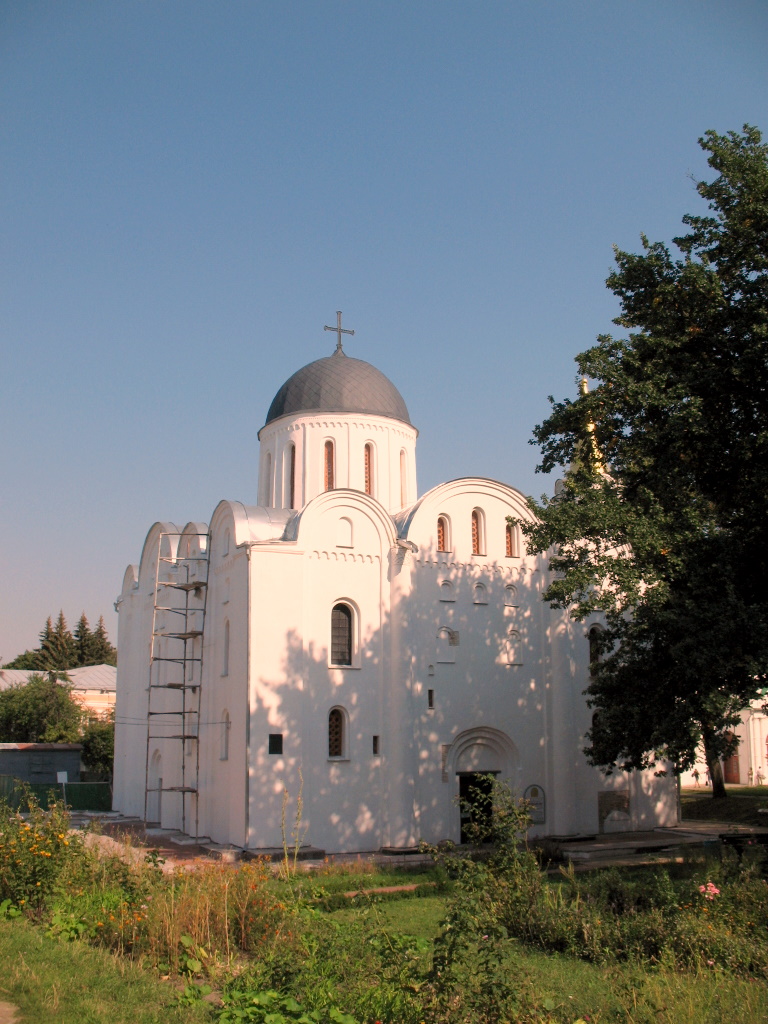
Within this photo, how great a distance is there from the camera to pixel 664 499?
1457 cm

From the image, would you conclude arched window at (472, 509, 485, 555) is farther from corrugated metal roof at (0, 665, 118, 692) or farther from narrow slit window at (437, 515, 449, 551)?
corrugated metal roof at (0, 665, 118, 692)

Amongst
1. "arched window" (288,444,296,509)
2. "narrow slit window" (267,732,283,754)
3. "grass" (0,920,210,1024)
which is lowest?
"grass" (0,920,210,1024)

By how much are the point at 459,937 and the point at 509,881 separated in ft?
14.9

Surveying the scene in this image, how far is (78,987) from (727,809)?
24.6 metres

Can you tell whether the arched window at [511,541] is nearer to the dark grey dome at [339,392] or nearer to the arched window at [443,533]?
the arched window at [443,533]

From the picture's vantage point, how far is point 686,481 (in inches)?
578

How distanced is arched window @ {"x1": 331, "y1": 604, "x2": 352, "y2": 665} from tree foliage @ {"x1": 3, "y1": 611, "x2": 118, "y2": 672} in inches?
2059

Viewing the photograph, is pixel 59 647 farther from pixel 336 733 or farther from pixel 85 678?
pixel 336 733

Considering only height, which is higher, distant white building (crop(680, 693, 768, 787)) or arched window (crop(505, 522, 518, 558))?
arched window (crop(505, 522, 518, 558))

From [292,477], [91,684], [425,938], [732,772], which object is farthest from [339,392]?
[91,684]

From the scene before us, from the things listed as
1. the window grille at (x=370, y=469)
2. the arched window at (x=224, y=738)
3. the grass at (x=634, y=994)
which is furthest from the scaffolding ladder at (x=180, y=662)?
the grass at (x=634, y=994)

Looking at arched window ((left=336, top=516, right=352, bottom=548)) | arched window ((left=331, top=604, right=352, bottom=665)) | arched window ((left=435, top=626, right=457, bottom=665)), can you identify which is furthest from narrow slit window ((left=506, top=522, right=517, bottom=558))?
arched window ((left=331, top=604, right=352, bottom=665))

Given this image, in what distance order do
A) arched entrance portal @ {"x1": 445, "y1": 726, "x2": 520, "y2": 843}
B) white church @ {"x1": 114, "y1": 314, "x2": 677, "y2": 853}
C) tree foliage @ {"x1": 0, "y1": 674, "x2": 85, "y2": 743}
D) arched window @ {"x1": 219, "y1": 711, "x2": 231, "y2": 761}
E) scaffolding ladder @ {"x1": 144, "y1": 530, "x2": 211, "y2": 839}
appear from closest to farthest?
1. white church @ {"x1": 114, "y1": 314, "x2": 677, "y2": 853}
2. arched window @ {"x1": 219, "y1": 711, "x2": 231, "y2": 761}
3. arched entrance portal @ {"x1": 445, "y1": 726, "x2": 520, "y2": 843}
4. scaffolding ladder @ {"x1": 144, "y1": 530, "x2": 211, "y2": 839}
5. tree foliage @ {"x1": 0, "y1": 674, "x2": 85, "y2": 743}

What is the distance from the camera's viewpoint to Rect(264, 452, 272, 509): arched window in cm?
2643
